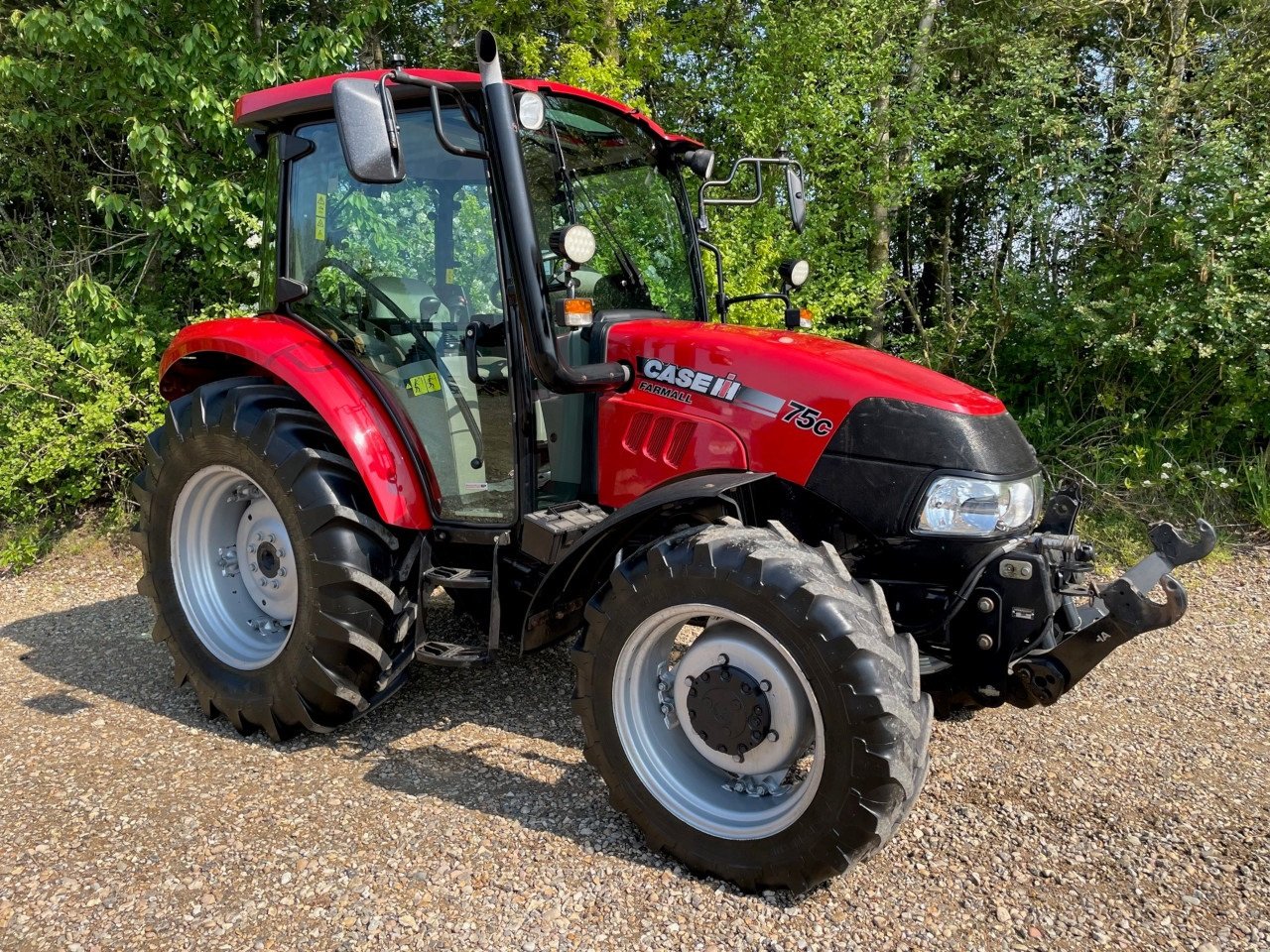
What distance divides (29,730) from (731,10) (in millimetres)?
8201

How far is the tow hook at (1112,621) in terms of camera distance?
253 cm

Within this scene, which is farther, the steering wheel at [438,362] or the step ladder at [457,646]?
the steering wheel at [438,362]

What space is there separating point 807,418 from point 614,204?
1.19m

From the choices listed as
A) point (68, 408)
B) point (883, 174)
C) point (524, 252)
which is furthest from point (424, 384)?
point (883, 174)

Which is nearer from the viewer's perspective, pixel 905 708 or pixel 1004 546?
pixel 905 708

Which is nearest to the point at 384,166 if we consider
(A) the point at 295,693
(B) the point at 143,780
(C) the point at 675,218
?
(C) the point at 675,218

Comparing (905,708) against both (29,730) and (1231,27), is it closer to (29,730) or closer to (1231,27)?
(29,730)

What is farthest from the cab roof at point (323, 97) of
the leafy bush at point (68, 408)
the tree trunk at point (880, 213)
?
the tree trunk at point (880, 213)

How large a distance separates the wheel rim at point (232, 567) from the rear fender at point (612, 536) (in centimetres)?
115

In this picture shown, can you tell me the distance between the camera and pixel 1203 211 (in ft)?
20.5

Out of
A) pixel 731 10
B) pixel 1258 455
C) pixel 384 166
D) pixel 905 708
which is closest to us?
pixel 905 708

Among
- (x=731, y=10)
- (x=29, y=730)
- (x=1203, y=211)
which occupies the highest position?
(x=731, y=10)

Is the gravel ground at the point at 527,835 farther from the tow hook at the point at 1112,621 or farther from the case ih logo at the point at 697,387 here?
the case ih logo at the point at 697,387

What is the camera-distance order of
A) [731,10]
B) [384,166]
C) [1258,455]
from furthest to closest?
1. [731,10]
2. [1258,455]
3. [384,166]
